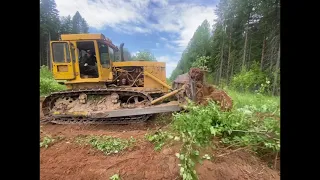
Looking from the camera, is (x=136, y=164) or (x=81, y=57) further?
(x=81, y=57)

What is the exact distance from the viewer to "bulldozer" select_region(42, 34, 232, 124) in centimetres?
288

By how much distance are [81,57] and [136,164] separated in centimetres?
201

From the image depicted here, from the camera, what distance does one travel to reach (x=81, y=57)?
121 inches

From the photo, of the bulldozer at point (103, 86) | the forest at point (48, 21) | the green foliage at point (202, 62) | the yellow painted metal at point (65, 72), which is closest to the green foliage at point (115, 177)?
the forest at point (48, 21)

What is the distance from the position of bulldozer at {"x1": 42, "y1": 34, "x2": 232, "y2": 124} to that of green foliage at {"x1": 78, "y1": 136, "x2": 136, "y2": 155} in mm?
664

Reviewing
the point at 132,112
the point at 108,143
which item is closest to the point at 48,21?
the point at 108,143

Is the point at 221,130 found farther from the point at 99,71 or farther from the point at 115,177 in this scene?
the point at 99,71

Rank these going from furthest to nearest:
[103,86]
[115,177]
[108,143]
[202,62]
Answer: [103,86] → [202,62] → [108,143] → [115,177]

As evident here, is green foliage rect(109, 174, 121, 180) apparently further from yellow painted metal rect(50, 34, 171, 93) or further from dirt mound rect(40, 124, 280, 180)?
yellow painted metal rect(50, 34, 171, 93)
